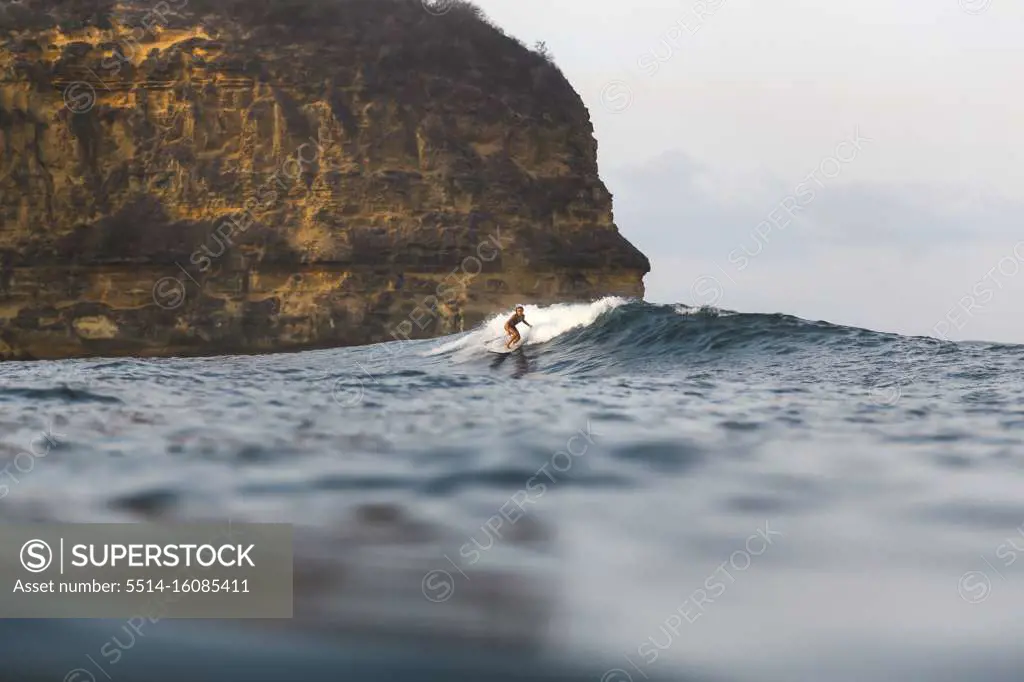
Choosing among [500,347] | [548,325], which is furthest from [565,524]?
[548,325]

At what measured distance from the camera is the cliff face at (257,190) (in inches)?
891

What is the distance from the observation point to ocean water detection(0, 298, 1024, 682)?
5.81 feet

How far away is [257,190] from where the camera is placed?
2366 cm

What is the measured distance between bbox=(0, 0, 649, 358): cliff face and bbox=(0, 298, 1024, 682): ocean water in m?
17.0

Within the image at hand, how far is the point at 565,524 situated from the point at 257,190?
73.3 feet

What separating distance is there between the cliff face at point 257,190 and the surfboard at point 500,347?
781 centimetres

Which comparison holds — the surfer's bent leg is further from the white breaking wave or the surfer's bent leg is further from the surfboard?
the white breaking wave

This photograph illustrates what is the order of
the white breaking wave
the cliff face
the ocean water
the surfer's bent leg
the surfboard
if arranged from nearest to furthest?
the ocean water, the surfer's bent leg, the surfboard, the white breaking wave, the cliff face

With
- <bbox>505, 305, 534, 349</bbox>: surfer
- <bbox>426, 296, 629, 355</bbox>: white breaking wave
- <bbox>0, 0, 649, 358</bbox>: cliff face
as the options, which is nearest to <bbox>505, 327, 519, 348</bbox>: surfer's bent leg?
<bbox>505, 305, 534, 349</bbox>: surfer

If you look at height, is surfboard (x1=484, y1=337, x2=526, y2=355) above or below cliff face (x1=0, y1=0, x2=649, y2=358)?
below

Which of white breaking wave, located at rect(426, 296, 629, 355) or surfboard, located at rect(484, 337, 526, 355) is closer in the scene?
surfboard, located at rect(484, 337, 526, 355)

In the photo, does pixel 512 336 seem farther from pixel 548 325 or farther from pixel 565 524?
pixel 565 524

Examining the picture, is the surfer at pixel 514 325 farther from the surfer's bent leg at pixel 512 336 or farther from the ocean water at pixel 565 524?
the ocean water at pixel 565 524

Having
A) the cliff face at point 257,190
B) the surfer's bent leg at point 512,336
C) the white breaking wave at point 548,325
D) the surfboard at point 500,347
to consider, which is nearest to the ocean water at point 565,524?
the surfer's bent leg at point 512,336
